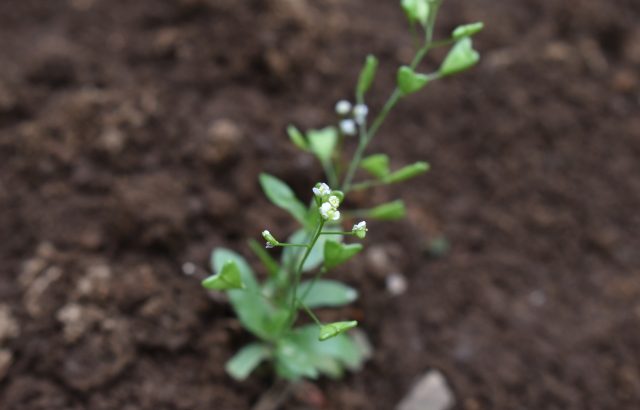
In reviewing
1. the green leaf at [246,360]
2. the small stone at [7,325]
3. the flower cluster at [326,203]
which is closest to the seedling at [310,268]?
the green leaf at [246,360]

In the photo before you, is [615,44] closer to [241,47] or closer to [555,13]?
[555,13]

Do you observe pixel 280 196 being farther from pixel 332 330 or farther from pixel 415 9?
pixel 415 9

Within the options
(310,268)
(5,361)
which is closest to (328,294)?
(310,268)

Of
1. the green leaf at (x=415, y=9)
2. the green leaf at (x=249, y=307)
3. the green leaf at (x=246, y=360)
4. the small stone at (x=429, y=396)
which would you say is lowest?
the small stone at (x=429, y=396)

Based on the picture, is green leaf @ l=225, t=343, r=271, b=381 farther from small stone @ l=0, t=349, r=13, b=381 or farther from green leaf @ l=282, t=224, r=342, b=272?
small stone @ l=0, t=349, r=13, b=381

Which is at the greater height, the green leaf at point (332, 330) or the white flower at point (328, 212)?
the white flower at point (328, 212)

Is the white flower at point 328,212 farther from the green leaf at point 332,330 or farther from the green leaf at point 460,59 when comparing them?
the green leaf at point 460,59
